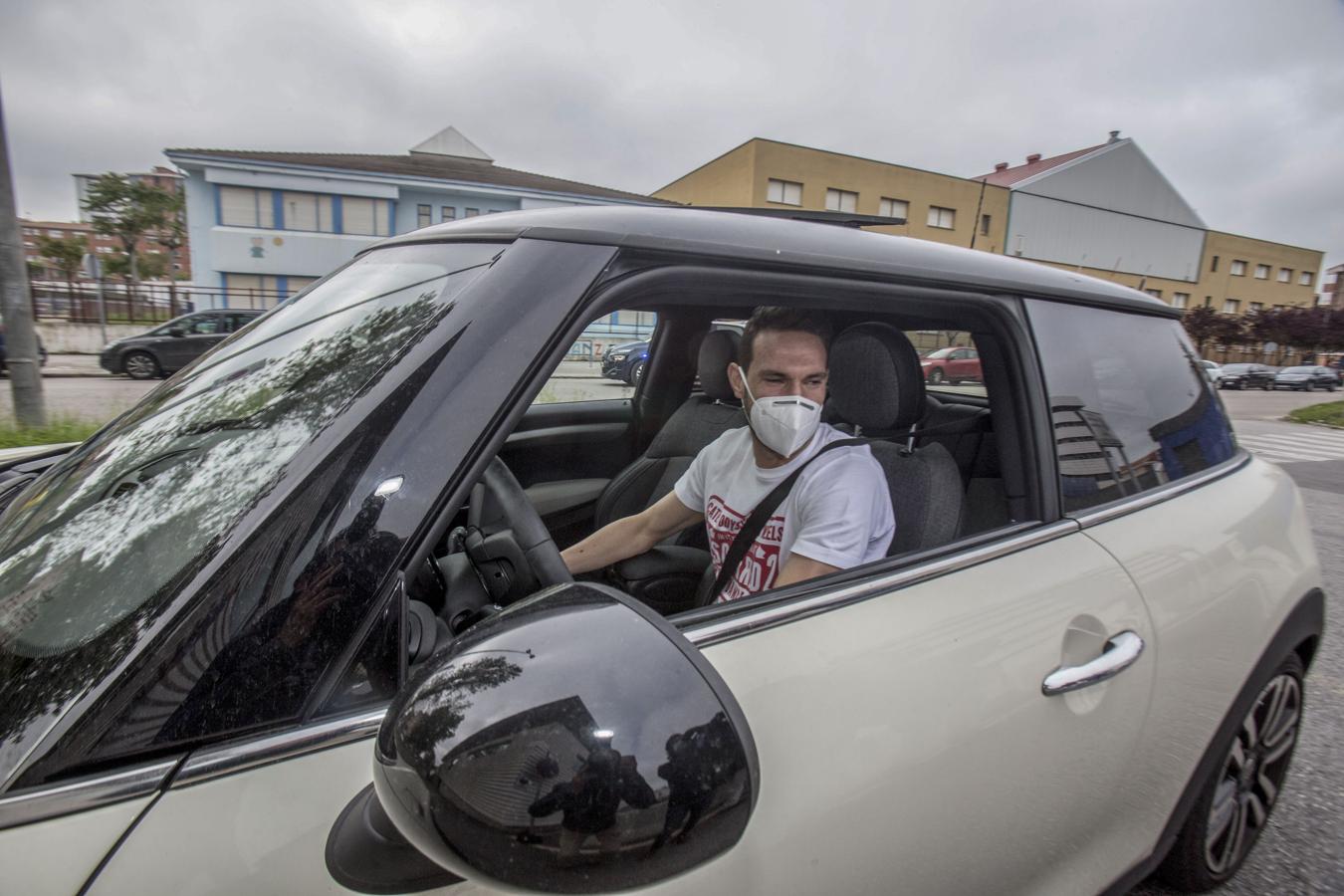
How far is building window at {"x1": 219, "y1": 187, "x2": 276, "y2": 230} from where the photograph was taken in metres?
30.3

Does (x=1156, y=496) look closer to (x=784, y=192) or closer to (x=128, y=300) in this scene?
(x=784, y=192)

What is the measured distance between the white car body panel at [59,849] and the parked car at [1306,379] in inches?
1995

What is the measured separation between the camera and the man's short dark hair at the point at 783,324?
1857 millimetres

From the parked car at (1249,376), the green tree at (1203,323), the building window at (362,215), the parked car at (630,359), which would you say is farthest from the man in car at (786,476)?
the green tree at (1203,323)

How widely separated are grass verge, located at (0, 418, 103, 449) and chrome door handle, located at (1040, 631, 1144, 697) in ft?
20.2

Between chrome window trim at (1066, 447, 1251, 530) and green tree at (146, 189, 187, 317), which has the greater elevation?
green tree at (146, 189, 187, 317)

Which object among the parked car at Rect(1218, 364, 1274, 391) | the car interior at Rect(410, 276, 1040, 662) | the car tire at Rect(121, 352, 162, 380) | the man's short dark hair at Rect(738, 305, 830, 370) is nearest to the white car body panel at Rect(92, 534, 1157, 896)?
the car interior at Rect(410, 276, 1040, 662)

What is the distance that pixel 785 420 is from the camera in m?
1.80

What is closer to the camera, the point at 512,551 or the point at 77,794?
the point at 77,794

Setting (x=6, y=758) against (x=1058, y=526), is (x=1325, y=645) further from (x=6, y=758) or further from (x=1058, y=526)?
(x=6, y=758)

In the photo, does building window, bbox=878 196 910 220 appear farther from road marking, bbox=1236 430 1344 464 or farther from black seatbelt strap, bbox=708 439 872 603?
black seatbelt strap, bbox=708 439 872 603

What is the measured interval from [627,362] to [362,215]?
32.2 meters

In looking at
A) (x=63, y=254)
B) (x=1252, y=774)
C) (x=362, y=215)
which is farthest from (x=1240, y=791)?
(x=63, y=254)

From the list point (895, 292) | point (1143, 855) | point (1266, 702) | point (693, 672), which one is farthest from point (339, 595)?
point (1266, 702)
